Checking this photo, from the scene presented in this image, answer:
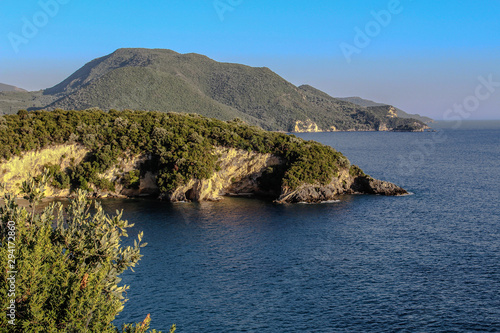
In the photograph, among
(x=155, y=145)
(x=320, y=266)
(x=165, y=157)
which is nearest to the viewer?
(x=320, y=266)

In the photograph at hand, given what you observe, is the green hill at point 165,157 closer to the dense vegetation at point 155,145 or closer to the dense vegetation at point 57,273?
the dense vegetation at point 155,145

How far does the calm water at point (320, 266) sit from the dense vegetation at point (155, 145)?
6621 mm

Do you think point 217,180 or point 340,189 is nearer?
point 217,180

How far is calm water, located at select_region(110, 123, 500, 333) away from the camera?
108 feet

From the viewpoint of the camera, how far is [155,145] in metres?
78.4

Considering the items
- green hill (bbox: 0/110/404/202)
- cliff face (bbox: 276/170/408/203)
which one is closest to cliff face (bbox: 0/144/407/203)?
cliff face (bbox: 276/170/408/203)

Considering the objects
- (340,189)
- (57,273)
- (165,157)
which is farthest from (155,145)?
(57,273)

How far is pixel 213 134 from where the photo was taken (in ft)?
272

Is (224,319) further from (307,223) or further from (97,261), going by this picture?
(307,223)

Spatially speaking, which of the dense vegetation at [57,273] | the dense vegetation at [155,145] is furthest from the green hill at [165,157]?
the dense vegetation at [57,273]

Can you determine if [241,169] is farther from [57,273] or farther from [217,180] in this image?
[57,273]

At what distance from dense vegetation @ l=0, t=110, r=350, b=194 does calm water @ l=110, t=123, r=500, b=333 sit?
6621 millimetres

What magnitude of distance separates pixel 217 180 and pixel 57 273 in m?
57.8

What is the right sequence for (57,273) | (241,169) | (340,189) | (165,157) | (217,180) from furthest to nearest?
1. (241,169)
2. (340,189)
3. (217,180)
4. (165,157)
5. (57,273)
